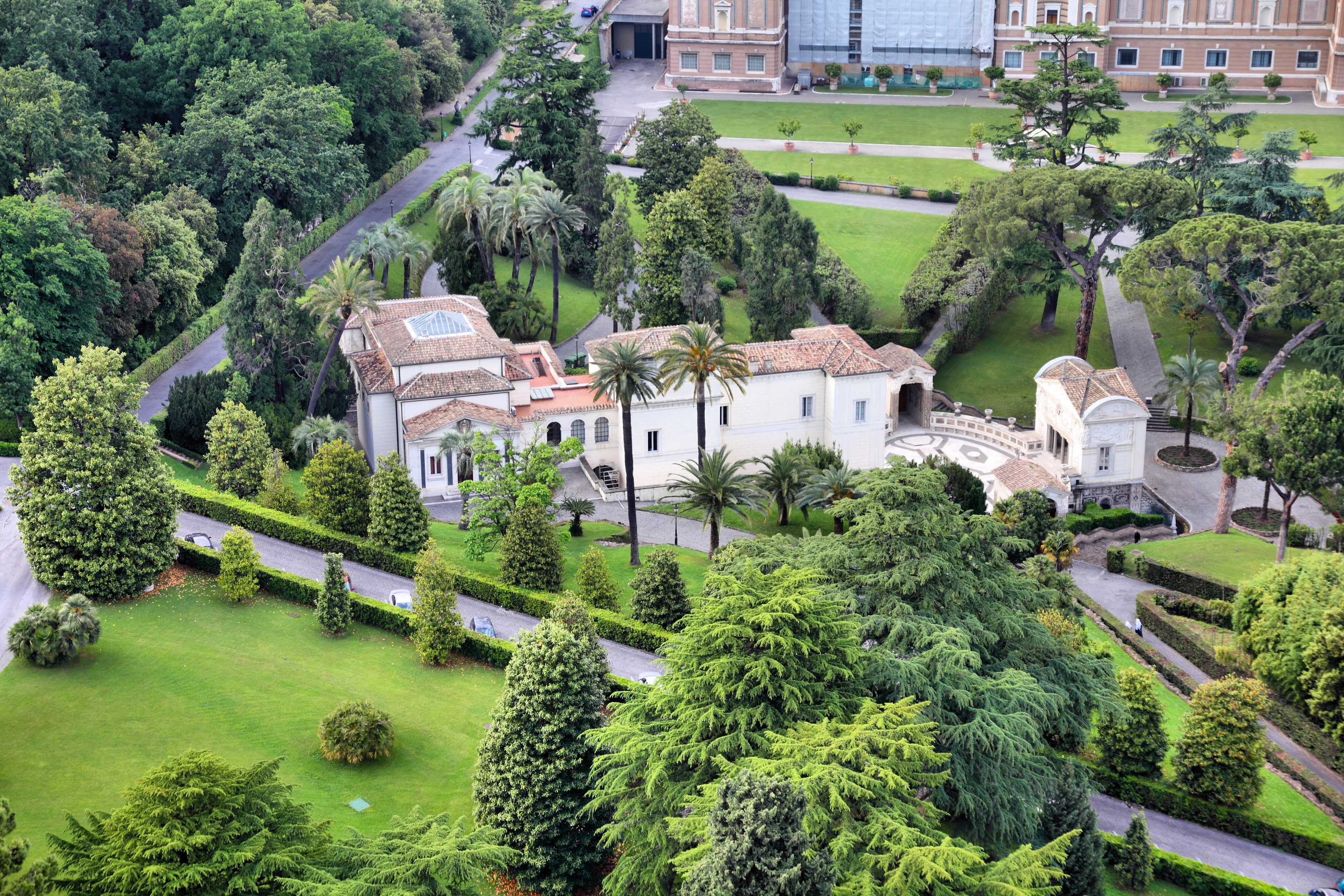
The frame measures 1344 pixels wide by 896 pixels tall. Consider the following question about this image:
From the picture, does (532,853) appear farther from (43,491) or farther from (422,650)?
(43,491)

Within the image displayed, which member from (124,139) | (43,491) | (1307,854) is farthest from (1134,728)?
(124,139)

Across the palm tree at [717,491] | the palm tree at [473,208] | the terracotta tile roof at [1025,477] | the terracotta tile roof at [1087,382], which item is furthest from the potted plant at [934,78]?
the palm tree at [717,491]

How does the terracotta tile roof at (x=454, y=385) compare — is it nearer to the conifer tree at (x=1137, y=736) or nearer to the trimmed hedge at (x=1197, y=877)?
the conifer tree at (x=1137, y=736)

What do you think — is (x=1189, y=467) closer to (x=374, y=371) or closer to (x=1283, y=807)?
(x=1283, y=807)

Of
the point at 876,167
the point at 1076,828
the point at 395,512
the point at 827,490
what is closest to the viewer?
the point at 1076,828

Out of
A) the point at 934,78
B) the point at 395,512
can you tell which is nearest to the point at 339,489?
the point at 395,512

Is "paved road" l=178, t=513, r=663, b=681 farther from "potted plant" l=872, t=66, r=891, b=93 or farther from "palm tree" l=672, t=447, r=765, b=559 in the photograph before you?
"potted plant" l=872, t=66, r=891, b=93
